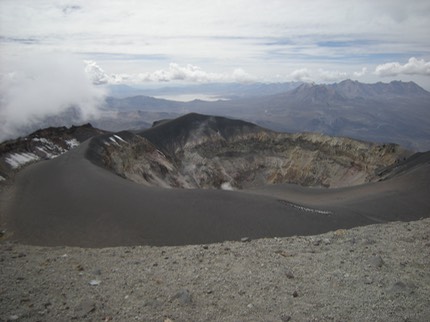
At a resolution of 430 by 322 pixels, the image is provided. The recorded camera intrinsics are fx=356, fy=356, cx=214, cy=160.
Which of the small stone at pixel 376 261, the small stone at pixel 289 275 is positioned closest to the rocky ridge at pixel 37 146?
the small stone at pixel 289 275

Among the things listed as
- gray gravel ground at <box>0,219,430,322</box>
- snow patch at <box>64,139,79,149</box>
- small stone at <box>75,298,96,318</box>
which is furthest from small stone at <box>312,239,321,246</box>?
snow patch at <box>64,139,79,149</box>

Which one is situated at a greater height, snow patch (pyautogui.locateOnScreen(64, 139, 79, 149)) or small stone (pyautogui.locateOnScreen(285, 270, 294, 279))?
small stone (pyautogui.locateOnScreen(285, 270, 294, 279))

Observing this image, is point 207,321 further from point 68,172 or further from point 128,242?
point 68,172

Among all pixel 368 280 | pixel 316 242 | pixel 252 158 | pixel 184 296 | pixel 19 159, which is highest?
pixel 368 280

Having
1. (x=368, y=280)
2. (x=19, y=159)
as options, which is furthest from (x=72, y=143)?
(x=368, y=280)

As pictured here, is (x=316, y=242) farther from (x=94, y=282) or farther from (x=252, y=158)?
(x=252, y=158)

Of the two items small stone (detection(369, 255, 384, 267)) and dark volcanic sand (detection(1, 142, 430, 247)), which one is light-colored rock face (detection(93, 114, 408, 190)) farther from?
small stone (detection(369, 255, 384, 267))
